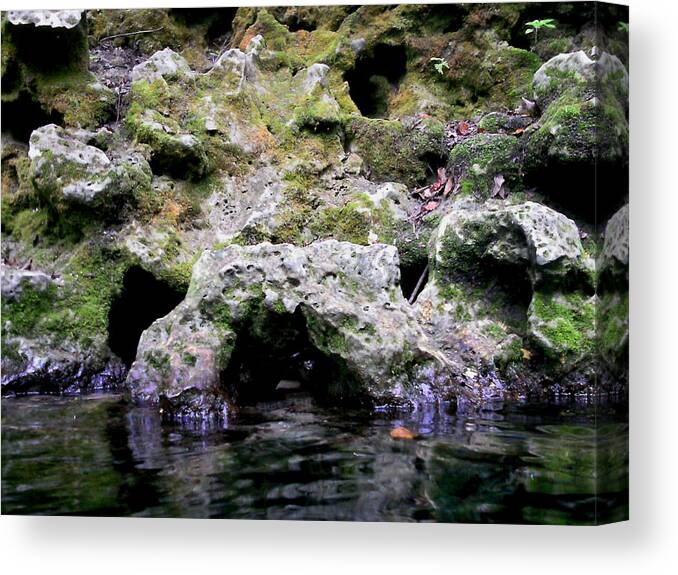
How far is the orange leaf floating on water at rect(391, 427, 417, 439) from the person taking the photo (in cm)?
440

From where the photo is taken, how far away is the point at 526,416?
4641 mm

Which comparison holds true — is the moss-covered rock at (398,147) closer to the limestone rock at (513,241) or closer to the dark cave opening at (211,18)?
the limestone rock at (513,241)

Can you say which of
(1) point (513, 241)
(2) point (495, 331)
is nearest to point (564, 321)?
(2) point (495, 331)

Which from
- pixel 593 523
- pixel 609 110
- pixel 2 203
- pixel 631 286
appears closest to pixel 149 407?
pixel 2 203

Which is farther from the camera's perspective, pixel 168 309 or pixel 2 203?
pixel 168 309

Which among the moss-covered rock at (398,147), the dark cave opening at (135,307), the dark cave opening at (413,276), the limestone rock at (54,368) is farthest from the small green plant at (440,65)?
the limestone rock at (54,368)

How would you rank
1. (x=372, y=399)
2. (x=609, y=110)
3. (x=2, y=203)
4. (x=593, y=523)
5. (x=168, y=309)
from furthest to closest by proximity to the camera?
1. (x=168, y=309)
2. (x=2, y=203)
3. (x=372, y=399)
4. (x=609, y=110)
5. (x=593, y=523)

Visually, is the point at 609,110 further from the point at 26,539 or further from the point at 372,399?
the point at 26,539

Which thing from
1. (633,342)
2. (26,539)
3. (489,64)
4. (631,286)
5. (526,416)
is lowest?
(26,539)

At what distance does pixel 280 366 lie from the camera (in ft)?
16.8

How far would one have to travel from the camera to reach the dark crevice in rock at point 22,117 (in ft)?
17.4

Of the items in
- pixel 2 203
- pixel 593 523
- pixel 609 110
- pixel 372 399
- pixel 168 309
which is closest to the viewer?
pixel 593 523

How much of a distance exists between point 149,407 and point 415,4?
322 cm

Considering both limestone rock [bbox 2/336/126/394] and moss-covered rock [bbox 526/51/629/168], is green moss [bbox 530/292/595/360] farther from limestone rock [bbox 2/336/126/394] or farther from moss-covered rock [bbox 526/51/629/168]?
limestone rock [bbox 2/336/126/394]
